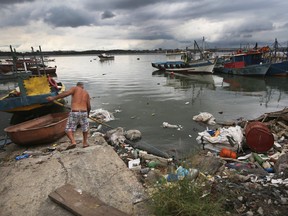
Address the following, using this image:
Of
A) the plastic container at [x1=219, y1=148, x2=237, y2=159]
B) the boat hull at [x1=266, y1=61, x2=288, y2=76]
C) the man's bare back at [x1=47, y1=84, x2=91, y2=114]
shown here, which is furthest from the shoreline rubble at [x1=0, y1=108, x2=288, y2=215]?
the boat hull at [x1=266, y1=61, x2=288, y2=76]

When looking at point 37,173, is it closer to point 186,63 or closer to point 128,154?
point 128,154

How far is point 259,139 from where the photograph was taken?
22.9 ft

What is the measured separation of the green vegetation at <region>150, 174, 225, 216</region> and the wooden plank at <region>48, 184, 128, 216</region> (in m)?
0.61

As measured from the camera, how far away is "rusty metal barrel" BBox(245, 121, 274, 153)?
6.92 m

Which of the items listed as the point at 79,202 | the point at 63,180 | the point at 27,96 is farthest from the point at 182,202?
the point at 27,96

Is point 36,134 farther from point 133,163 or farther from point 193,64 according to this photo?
point 193,64

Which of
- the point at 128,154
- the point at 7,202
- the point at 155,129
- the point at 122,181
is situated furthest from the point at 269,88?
the point at 7,202

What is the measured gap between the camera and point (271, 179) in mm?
4727

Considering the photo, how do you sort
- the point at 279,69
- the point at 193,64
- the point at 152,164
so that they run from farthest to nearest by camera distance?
the point at 193,64 → the point at 279,69 → the point at 152,164

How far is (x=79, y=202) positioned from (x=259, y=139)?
17.7ft

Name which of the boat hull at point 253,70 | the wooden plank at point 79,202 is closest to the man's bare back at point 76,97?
the wooden plank at point 79,202

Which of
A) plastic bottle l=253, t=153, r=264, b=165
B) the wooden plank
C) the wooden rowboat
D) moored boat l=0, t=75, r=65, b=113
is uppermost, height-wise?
moored boat l=0, t=75, r=65, b=113

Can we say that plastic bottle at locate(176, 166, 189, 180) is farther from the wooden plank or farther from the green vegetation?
the wooden plank

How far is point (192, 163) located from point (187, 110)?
306 inches
